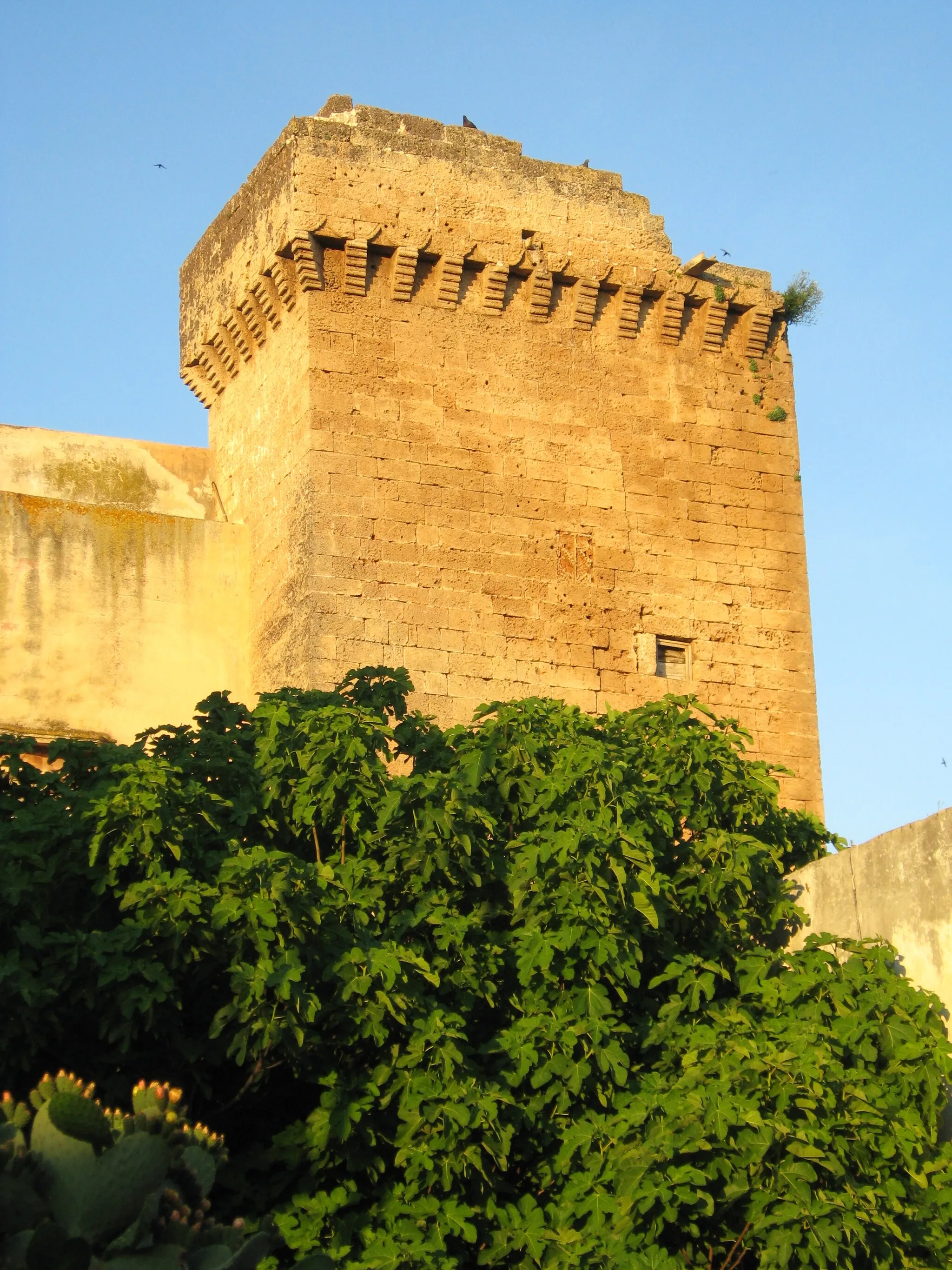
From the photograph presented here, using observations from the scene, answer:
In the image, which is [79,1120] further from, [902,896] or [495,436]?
[495,436]

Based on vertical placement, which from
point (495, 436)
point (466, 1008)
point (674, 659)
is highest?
point (495, 436)

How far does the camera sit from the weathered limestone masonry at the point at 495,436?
1319 cm

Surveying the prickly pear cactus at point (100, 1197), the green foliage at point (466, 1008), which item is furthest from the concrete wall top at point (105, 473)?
the prickly pear cactus at point (100, 1197)

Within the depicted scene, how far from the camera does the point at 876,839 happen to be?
9852mm

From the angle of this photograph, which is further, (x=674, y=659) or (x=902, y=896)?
(x=674, y=659)

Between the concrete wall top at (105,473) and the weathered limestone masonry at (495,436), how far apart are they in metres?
0.26

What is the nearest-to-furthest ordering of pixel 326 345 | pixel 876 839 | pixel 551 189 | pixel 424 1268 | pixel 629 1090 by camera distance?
pixel 424 1268
pixel 629 1090
pixel 876 839
pixel 326 345
pixel 551 189

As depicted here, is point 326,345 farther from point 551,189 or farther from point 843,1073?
point 843,1073

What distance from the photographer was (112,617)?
13641 mm

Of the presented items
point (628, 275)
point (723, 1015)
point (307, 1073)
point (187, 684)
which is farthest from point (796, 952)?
point (628, 275)

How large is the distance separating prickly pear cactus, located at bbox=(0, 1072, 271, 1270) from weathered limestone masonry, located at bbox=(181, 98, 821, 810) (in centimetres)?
658

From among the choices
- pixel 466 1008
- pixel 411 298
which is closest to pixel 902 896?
pixel 466 1008

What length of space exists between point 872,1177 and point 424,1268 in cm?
198

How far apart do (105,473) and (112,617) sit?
1.34 meters
